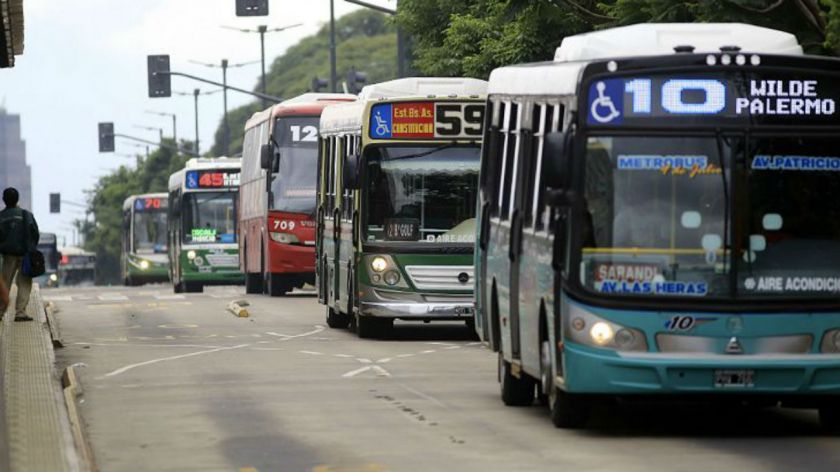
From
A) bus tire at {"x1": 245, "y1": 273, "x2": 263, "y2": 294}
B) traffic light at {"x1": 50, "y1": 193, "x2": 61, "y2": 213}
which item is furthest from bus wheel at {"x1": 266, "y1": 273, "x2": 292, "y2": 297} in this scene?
→ traffic light at {"x1": 50, "y1": 193, "x2": 61, "y2": 213}

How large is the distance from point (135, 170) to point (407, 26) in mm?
124684

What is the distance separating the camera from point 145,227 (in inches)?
3017

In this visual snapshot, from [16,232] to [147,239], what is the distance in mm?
48902

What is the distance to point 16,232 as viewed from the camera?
28.7 meters

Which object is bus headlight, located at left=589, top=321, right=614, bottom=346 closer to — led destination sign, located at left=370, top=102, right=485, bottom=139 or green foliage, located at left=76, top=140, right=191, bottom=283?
led destination sign, located at left=370, top=102, right=485, bottom=139

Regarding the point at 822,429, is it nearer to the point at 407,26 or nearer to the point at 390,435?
the point at 390,435

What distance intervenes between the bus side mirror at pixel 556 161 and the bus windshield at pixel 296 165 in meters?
28.1

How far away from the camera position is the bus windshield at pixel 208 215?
55188mm

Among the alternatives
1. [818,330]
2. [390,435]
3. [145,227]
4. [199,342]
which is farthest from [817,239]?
[145,227]

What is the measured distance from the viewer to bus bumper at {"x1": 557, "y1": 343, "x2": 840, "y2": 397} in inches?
591

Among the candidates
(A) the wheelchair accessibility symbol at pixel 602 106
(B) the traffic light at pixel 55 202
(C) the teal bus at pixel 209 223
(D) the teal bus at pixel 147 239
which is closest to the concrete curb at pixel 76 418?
(A) the wheelchair accessibility symbol at pixel 602 106

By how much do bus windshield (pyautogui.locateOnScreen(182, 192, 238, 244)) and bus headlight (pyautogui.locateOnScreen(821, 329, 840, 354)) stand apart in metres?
40.6

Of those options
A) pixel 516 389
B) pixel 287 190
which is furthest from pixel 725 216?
pixel 287 190

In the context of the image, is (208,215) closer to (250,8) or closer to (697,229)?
(250,8)
